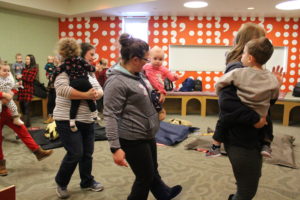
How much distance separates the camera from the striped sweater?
187cm

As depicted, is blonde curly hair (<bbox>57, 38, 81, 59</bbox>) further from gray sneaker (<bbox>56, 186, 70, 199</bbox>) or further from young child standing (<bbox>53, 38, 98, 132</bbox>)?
gray sneaker (<bbox>56, 186, 70, 199</bbox>)

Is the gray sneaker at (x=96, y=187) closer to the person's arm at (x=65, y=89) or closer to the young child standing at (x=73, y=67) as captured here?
the young child standing at (x=73, y=67)

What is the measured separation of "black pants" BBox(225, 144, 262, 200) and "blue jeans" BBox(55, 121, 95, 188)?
1133 millimetres

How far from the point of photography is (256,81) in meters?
1.24

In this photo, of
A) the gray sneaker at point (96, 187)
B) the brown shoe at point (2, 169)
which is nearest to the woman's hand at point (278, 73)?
the gray sneaker at point (96, 187)

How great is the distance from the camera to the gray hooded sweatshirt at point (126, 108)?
1.39m

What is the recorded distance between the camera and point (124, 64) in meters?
1.46

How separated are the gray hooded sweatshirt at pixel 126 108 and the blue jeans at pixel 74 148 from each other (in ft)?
2.03

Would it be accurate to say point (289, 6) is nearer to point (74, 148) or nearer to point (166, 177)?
point (166, 177)

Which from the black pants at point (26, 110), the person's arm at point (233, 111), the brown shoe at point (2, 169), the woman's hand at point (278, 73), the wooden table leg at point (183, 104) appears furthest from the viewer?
the wooden table leg at point (183, 104)

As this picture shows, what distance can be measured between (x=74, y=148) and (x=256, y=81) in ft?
4.41

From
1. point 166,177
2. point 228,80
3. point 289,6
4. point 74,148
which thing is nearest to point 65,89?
point 74,148

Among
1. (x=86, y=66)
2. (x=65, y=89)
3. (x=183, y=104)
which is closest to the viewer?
(x=65, y=89)

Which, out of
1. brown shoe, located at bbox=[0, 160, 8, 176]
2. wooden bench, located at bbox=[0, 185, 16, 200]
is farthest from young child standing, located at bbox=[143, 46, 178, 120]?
wooden bench, located at bbox=[0, 185, 16, 200]
